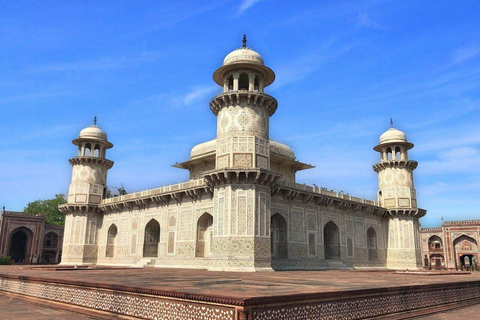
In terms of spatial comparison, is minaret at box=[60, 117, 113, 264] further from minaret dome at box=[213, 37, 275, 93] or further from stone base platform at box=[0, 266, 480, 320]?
stone base platform at box=[0, 266, 480, 320]

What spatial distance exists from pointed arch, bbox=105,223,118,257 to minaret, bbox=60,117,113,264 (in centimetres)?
117

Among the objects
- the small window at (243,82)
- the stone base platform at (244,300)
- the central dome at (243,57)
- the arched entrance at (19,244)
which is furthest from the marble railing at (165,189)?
the arched entrance at (19,244)

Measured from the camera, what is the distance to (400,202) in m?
28.8

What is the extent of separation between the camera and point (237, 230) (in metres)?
17.3

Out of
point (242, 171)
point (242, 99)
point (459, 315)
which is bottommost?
point (459, 315)

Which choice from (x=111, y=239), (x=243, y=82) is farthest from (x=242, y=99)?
(x=111, y=239)

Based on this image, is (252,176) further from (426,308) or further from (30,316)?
(30,316)

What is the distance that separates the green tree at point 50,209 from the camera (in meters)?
52.2

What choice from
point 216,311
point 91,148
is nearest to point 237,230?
point 216,311

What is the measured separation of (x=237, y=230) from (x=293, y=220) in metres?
5.64

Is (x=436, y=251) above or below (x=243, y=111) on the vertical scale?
below

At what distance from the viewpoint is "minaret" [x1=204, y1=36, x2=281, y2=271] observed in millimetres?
17219

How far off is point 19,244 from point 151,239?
26002 millimetres

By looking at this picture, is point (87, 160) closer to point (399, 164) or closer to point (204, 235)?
point (204, 235)
